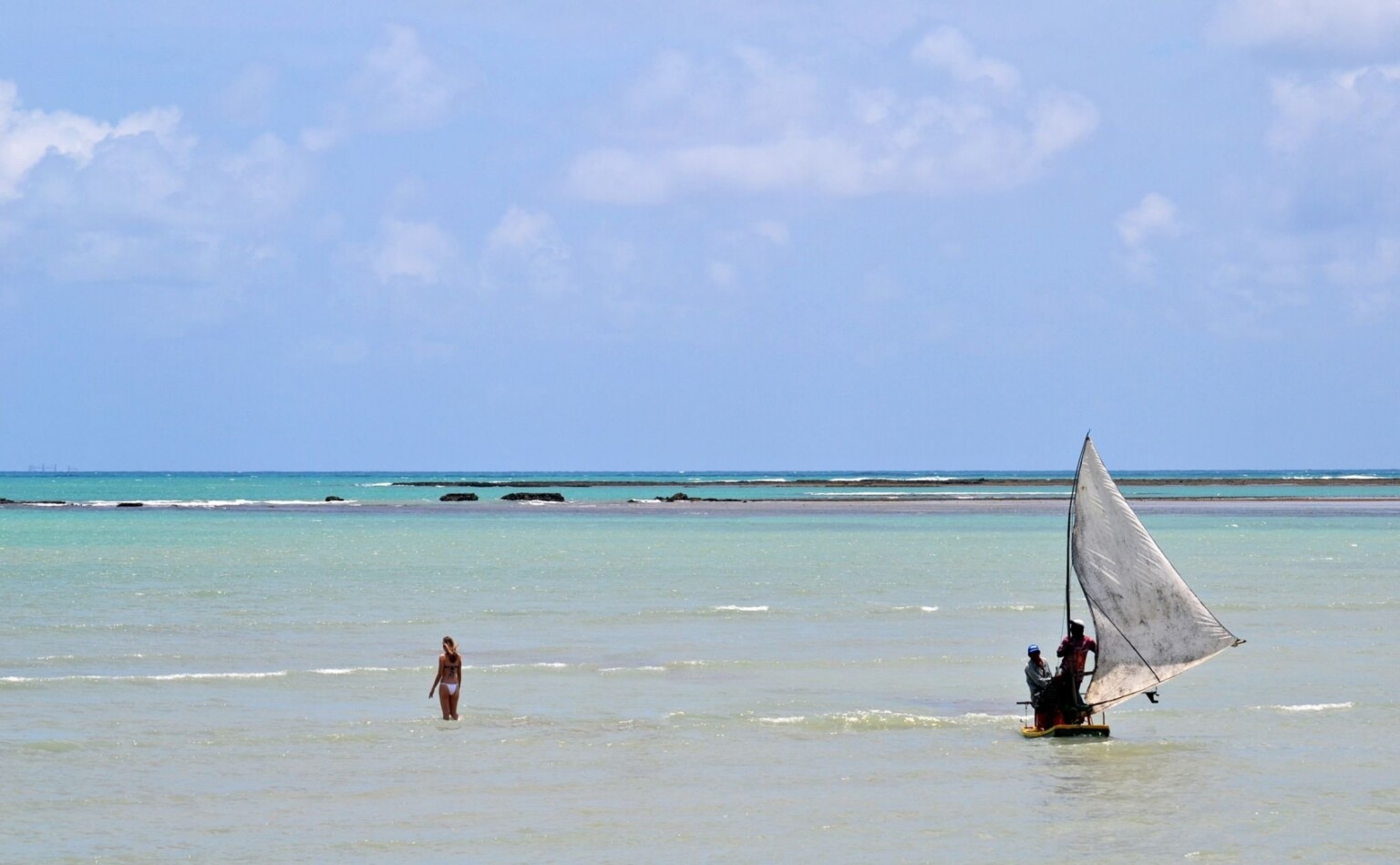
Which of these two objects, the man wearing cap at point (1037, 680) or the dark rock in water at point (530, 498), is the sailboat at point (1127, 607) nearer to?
the man wearing cap at point (1037, 680)

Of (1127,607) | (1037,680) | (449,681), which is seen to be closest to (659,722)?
(449,681)

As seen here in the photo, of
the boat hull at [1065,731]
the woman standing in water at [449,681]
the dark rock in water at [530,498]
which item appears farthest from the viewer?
the dark rock in water at [530,498]

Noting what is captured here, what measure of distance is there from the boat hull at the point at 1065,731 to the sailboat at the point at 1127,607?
0.85 ft

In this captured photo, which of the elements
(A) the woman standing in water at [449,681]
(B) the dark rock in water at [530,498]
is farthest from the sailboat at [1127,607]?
(B) the dark rock in water at [530,498]

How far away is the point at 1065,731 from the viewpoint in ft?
68.8

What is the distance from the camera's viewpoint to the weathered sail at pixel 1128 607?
2164 centimetres

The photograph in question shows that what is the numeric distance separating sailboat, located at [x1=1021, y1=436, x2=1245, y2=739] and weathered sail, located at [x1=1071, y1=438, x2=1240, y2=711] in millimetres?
13

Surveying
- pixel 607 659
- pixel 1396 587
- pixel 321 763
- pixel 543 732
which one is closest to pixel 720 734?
pixel 543 732

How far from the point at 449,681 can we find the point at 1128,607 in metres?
9.64

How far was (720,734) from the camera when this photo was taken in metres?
21.4

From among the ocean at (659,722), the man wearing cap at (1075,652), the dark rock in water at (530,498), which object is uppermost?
the dark rock in water at (530,498)

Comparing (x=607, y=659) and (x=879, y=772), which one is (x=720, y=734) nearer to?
(x=879, y=772)

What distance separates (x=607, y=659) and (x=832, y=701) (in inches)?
232

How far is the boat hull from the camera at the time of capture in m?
21.0
